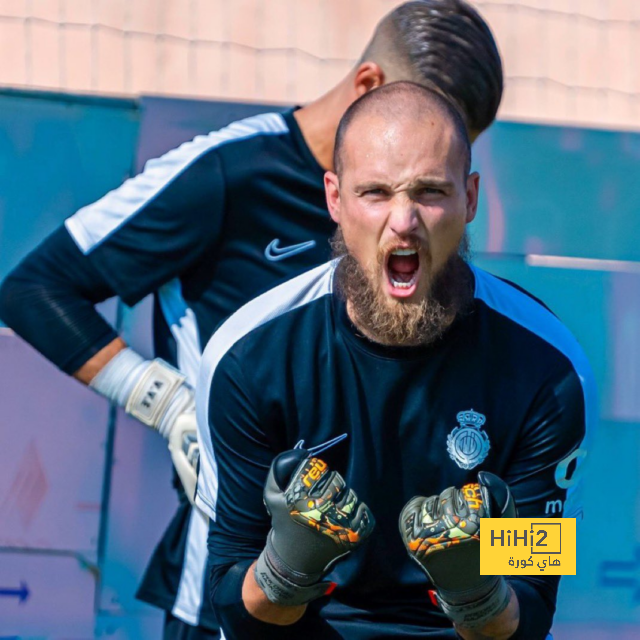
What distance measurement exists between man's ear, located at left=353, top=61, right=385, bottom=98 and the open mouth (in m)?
0.75

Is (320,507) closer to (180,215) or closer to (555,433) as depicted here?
(555,433)

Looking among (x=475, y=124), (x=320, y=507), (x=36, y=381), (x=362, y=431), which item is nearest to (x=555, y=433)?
(x=362, y=431)

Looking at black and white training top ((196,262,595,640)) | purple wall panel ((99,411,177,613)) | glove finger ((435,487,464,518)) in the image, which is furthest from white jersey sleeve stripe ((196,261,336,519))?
purple wall panel ((99,411,177,613))

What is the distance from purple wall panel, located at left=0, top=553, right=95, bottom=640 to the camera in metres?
3.51

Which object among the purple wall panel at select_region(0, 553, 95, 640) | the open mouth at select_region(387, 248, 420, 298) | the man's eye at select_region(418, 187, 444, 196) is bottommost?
the purple wall panel at select_region(0, 553, 95, 640)

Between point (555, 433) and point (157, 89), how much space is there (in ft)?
7.95

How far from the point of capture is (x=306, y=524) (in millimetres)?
1955

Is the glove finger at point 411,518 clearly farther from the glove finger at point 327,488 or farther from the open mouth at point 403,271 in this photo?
the open mouth at point 403,271

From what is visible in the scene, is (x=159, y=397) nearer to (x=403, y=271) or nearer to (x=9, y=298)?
(x=9, y=298)

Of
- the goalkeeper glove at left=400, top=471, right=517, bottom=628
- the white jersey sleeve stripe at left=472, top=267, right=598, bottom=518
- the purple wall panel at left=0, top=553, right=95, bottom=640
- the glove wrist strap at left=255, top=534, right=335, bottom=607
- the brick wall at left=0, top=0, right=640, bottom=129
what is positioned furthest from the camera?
the brick wall at left=0, top=0, right=640, bottom=129

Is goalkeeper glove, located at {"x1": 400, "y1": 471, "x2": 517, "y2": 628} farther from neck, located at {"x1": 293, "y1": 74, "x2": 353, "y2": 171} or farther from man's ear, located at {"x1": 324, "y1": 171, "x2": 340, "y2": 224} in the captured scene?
neck, located at {"x1": 293, "y1": 74, "x2": 353, "y2": 171}

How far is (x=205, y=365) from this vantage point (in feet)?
7.45

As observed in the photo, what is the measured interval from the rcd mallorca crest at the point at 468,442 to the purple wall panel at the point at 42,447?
62.7 inches

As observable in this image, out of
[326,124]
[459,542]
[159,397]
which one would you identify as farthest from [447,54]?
[459,542]
